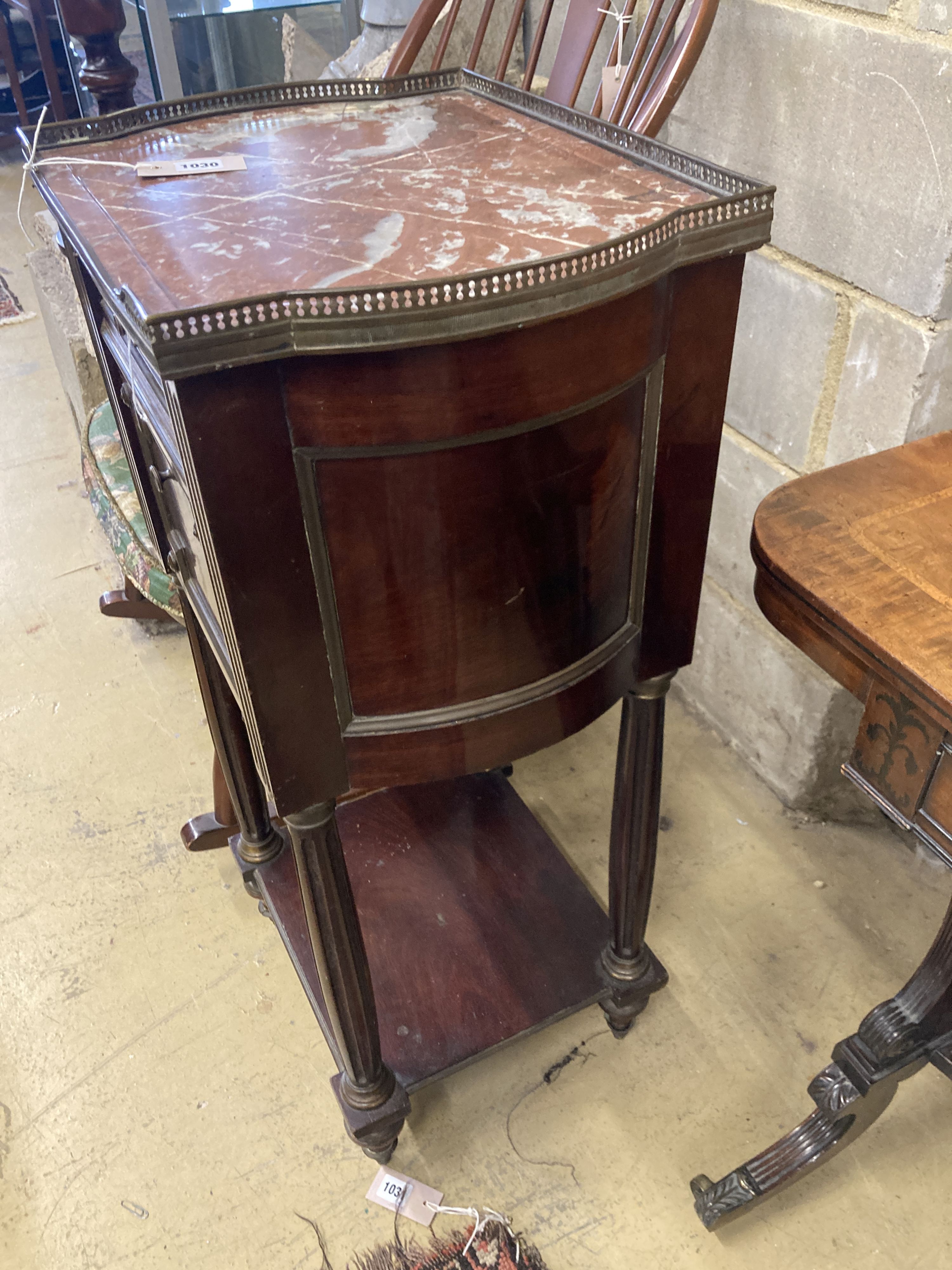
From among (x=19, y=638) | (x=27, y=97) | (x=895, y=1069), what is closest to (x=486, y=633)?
(x=895, y=1069)

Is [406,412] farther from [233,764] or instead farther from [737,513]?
[737,513]

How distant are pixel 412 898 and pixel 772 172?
108 cm

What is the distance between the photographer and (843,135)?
112 centimetres

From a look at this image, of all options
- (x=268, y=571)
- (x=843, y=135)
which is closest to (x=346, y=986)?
(x=268, y=571)

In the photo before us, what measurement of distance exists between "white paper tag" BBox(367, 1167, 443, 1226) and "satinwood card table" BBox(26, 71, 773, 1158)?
0.23 ft

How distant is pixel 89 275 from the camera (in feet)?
2.96

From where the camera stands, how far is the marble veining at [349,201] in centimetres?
67

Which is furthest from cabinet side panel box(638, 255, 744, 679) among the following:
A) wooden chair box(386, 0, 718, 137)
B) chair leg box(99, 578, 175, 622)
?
chair leg box(99, 578, 175, 622)

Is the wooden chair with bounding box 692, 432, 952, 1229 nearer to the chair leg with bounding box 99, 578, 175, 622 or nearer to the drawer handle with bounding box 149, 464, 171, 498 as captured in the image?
the drawer handle with bounding box 149, 464, 171, 498

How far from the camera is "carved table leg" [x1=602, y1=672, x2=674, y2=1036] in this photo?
39.8 inches

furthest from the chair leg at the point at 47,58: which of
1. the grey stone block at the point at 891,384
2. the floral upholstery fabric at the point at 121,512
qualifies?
the grey stone block at the point at 891,384

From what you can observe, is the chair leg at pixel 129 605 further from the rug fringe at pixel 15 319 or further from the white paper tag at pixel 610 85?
the rug fringe at pixel 15 319

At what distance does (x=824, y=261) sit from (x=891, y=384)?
179 millimetres

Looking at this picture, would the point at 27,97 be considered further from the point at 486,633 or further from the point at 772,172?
the point at 486,633
